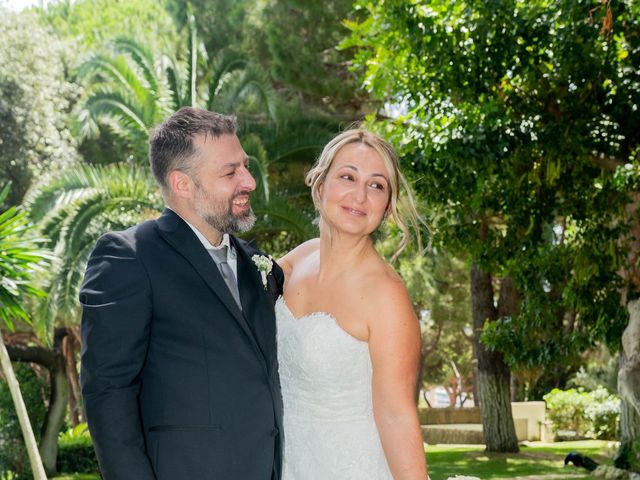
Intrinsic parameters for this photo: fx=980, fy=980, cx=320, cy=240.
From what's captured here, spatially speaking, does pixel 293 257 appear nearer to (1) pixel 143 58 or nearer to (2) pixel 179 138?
(2) pixel 179 138

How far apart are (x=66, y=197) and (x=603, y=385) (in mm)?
17060

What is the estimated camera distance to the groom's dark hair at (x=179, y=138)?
3.70m

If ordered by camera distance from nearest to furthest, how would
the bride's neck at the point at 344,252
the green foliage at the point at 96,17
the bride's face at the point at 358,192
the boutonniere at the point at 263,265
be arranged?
the boutonniere at the point at 263,265, the bride's face at the point at 358,192, the bride's neck at the point at 344,252, the green foliage at the point at 96,17

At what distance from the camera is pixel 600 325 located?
13008 millimetres

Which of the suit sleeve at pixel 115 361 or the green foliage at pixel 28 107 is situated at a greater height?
the green foliage at pixel 28 107

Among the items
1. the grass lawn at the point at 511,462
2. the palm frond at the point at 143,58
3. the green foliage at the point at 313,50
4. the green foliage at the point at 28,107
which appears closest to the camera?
the grass lawn at the point at 511,462

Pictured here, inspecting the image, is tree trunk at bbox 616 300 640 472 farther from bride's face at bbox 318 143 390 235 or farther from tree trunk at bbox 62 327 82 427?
Result: tree trunk at bbox 62 327 82 427

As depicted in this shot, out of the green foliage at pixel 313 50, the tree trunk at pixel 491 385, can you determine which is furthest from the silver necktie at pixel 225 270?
the green foliage at pixel 313 50

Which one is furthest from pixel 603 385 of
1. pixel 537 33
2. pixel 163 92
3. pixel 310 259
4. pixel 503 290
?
pixel 310 259

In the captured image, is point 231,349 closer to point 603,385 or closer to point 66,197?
point 66,197

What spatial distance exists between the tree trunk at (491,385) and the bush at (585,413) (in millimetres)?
5494

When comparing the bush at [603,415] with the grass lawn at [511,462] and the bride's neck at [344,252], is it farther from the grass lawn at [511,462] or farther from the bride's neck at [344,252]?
the bride's neck at [344,252]

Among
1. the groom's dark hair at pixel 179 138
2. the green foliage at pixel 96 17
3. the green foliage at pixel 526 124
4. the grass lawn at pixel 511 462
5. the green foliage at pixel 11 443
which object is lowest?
the grass lawn at pixel 511 462

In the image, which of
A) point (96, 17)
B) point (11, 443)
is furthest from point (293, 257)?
point (96, 17)
